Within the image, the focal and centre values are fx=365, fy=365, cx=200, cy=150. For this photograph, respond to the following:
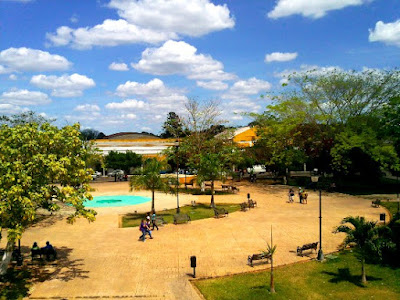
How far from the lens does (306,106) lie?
46.9m

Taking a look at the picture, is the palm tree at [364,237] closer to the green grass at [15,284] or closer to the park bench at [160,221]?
the park bench at [160,221]

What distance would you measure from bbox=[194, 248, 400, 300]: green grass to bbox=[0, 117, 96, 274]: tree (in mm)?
6848

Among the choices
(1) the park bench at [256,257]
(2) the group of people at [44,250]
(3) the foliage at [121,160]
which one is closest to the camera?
(1) the park bench at [256,257]

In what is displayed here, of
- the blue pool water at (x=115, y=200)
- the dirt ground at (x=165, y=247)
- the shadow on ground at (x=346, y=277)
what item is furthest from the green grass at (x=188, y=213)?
the shadow on ground at (x=346, y=277)

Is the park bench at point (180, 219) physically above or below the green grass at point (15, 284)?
above

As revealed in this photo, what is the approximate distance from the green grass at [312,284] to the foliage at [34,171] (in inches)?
265

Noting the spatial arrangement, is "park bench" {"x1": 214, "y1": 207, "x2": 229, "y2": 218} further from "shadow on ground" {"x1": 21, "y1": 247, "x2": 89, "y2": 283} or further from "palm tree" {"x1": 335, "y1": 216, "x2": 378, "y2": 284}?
"palm tree" {"x1": 335, "y1": 216, "x2": 378, "y2": 284}

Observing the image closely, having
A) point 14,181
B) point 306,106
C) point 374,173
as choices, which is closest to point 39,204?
point 14,181

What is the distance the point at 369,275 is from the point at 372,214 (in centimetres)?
1447

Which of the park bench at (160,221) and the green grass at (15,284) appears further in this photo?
the park bench at (160,221)

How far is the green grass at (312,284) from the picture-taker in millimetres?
15328

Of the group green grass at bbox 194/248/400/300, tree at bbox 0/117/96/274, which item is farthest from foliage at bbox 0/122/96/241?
green grass at bbox 194/248/400/300

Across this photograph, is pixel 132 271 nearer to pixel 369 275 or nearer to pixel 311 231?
pixel 369 275

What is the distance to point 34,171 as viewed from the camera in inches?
576
